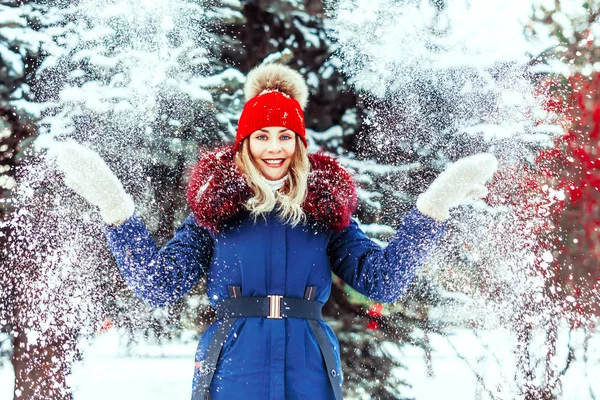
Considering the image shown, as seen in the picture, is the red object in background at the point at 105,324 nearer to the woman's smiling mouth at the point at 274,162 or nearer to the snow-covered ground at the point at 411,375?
the snow-covered ground at the point at 411,375

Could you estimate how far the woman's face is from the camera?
7.77 ft

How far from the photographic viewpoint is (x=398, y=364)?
386 centimetres

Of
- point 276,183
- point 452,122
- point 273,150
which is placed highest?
point 452,122

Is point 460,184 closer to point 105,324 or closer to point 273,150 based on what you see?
point 273,150

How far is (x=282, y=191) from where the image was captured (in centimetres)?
235

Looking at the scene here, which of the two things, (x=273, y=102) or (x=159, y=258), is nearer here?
(x=159, y=258)

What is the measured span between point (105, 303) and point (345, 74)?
1.98 m

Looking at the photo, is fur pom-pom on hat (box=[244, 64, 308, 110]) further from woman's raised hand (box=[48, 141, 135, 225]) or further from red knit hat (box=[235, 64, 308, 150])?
woman's raised hand (box=[48, 141, 135, 225])

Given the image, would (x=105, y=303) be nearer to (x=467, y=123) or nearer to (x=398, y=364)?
(x=398, y=364)

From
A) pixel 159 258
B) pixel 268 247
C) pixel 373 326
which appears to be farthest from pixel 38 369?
pixel 268 247

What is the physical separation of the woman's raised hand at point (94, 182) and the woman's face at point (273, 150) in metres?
0.54

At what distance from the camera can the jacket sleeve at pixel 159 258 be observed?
208 cm

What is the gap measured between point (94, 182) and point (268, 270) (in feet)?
2.06

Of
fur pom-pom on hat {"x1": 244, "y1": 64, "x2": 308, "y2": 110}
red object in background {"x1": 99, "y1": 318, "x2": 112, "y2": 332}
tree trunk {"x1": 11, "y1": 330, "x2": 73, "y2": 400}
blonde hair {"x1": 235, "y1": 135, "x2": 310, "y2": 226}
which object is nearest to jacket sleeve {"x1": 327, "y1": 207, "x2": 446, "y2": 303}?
blonde hair {"x1": 235, "y1": 135, "x2": 310, "y2": 226}
